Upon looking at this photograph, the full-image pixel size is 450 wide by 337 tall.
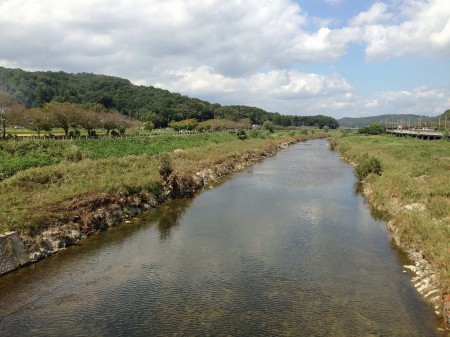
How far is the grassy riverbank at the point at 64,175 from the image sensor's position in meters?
24.3

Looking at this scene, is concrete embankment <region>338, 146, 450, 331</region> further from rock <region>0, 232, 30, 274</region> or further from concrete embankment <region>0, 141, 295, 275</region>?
rock <region>0, 232, 30, 274</region>

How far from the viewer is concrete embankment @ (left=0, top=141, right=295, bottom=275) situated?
2056 cm

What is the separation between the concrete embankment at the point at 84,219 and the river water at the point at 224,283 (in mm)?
851

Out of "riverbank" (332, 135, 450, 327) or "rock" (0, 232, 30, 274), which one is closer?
"riverbank" (332, 135, 450, 327)

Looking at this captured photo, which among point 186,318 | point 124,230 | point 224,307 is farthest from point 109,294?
point 124,230

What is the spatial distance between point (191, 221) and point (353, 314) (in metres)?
16.6

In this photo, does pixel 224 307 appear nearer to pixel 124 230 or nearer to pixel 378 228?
pixel 124 230

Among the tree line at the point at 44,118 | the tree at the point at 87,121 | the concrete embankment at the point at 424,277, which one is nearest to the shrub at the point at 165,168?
the concrete embankment at the point at 424,277

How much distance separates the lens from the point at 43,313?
631 inches

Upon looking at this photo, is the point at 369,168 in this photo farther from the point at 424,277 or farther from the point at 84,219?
the point at 84,219

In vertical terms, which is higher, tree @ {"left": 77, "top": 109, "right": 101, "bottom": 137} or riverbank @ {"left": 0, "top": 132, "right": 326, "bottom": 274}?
tree @ {"left": 77, "top": 109, "right": 101, "bottom": 137}

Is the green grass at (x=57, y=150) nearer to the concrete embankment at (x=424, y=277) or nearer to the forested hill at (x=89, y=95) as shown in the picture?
the concrete embankment at (x=424, y=277)

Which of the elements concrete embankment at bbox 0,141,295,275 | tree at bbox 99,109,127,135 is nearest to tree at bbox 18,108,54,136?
tree at bbox 99,109,127,135

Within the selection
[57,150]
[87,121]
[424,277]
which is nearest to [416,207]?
[424,277]
